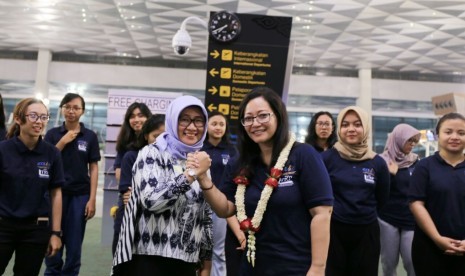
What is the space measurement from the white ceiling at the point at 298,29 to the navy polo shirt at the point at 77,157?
6.78m

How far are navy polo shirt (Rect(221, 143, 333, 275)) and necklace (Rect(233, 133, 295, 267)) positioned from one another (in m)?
0.02

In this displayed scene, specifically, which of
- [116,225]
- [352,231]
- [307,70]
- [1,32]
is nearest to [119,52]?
[1,32]

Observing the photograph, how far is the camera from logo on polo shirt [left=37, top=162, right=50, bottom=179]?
7.35 ft

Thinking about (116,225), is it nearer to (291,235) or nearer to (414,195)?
(291,235)

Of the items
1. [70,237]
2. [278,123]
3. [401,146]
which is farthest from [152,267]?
[401,146]

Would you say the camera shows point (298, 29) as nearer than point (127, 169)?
No

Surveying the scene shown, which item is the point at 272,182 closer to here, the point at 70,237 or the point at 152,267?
the point at 152,267

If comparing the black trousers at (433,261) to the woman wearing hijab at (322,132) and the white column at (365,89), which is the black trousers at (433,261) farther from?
the white column at (365,89)

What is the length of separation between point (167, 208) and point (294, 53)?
8361mm

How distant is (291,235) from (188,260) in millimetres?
459

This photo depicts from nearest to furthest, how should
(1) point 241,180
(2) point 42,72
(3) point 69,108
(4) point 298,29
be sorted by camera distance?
(1) point 241,180 < (3) point 69,108 < (4) point 298,29 < (2) point 42,72

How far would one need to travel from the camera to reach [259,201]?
145 cm

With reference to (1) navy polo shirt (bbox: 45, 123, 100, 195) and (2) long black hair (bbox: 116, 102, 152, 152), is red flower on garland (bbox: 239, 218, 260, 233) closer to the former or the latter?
(2) long black hair (bbox: 116, 102, 152, 152)

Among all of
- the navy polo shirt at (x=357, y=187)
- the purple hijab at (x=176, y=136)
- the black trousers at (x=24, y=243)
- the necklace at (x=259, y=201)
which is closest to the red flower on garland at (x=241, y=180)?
the necklace at (x=259, y=201)
